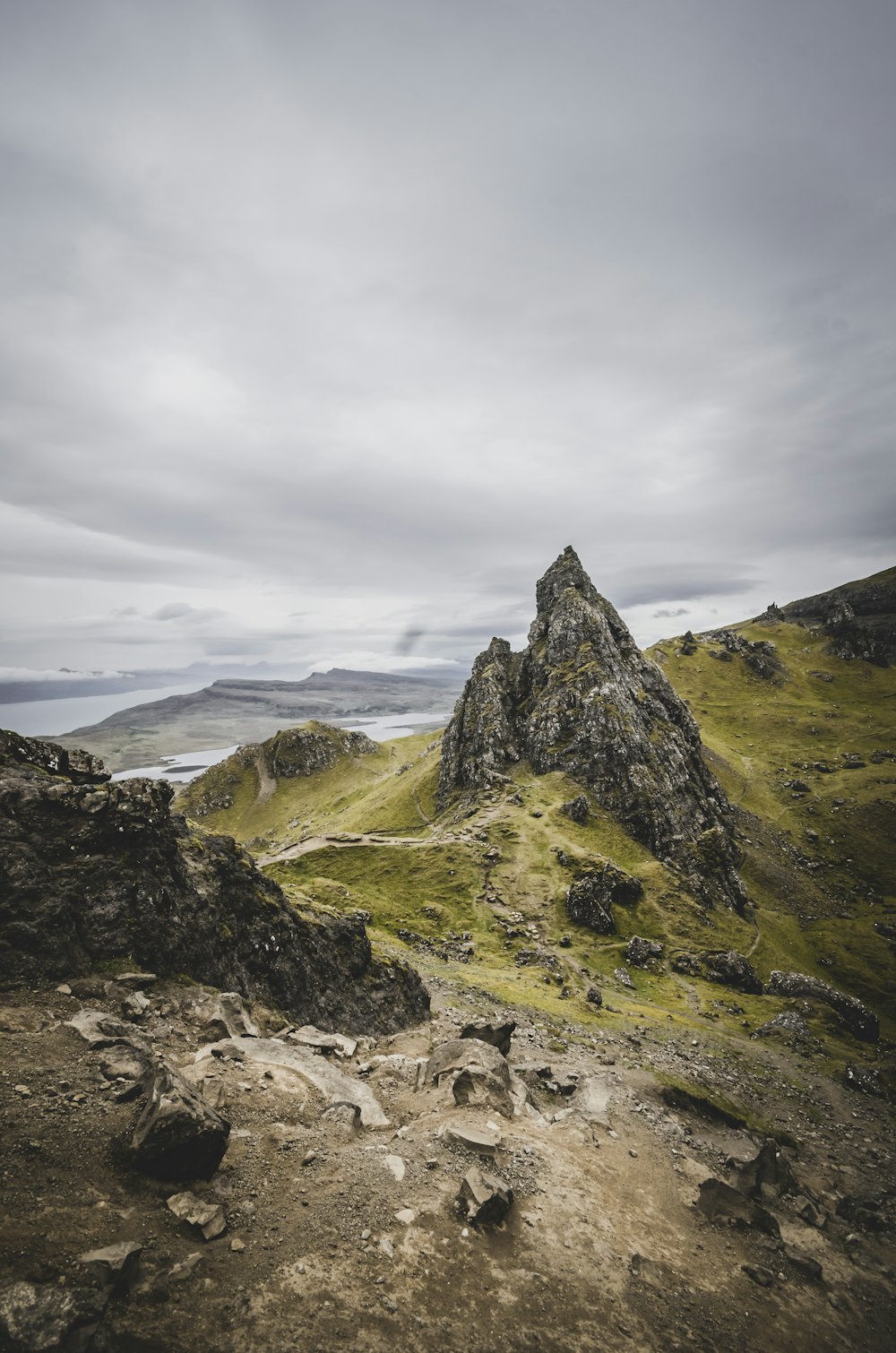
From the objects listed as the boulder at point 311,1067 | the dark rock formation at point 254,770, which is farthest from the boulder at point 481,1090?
the dark rock formation at point 254,770

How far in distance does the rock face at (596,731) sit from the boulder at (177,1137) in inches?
3429

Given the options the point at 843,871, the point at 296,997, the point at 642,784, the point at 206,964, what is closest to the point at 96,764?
the point at 206,964

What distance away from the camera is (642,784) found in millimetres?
98812

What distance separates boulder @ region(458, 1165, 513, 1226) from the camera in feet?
54.1

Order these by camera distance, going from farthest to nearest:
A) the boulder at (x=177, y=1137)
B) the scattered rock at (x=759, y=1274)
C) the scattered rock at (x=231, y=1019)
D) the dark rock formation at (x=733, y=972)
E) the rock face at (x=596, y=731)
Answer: the rock face at (x=596, y=731) → the dark rock formation at (x=733, y=972) → the scattered rock at (x=231, y=1019) → the scattered rock at (x=759, y=1274) → the boulder at (x=177, y=1137)

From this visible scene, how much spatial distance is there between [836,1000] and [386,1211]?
67730mm

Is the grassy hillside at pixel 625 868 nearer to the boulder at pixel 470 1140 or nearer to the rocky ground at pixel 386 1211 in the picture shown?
the rocky ground at pixel 386 1211

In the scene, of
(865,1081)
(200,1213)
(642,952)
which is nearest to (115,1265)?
(200,1213)

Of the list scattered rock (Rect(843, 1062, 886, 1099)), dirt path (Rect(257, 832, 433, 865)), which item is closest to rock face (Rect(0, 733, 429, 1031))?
scattered rock (Rect(843, 1062, 886, 1099))

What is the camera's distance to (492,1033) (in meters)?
31.8

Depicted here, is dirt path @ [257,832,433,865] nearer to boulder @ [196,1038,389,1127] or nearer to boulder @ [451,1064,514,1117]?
boulder @ [451,1064,514,1117]

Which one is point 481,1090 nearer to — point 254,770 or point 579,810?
point 579,810

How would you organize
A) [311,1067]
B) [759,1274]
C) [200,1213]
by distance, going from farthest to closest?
[311,1067], [759,1274], [200,1213]

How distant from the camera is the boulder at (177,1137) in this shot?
13.4 meters
